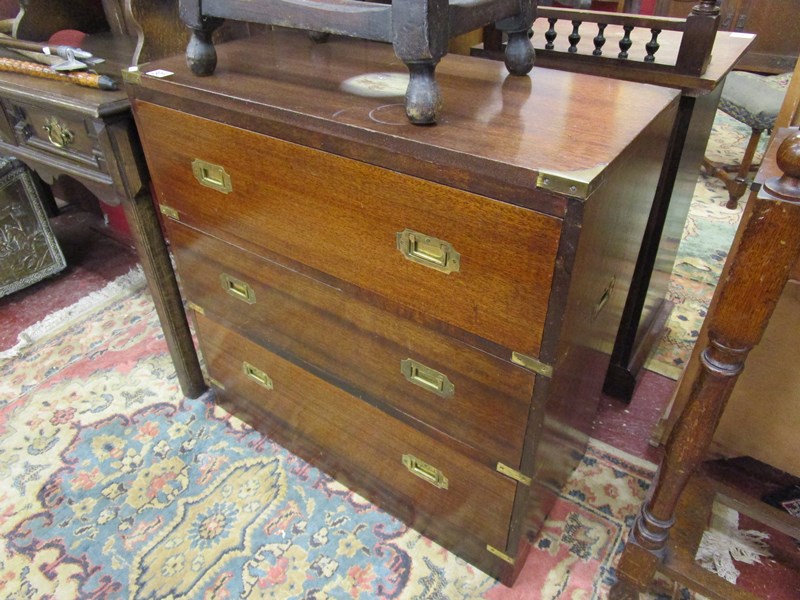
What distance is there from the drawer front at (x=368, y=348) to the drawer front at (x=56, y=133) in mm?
236

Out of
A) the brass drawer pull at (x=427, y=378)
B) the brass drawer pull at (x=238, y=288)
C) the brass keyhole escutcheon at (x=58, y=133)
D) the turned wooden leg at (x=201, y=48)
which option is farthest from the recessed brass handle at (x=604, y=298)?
the brass keyhole escutcheon at (x=58, y=133)

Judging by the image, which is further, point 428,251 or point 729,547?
Result: point 729,547

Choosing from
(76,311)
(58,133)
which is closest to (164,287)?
(58,133)

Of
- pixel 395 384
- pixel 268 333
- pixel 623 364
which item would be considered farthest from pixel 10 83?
pixel 623 364

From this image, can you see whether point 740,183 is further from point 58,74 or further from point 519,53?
point 58,74

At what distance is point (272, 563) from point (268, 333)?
Result: 1.61 feet

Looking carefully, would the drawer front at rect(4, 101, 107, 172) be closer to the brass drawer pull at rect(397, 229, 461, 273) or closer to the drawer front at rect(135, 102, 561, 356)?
the drawer front at rect(135, 102, 561, 356)

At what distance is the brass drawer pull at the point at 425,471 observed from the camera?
3.68 ft

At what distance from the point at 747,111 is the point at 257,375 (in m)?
2.36

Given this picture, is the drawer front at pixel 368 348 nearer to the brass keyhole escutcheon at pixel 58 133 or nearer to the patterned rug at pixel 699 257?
the brass keyhole escutcheon at pixel 58 133

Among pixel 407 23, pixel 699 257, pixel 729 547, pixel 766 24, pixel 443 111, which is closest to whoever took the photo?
pixel 407 23

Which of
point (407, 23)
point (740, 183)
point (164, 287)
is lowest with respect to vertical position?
point (740, 183)

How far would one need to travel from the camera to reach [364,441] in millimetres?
1229

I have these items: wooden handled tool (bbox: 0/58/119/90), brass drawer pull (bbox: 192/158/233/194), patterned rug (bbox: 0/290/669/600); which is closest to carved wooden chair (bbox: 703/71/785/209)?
patterned rug (bbox: 0/290/669/600)
